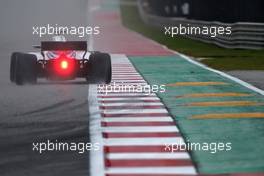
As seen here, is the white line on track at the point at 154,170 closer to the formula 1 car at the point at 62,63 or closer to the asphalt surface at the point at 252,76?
the formula 1 car at the point at 62,63

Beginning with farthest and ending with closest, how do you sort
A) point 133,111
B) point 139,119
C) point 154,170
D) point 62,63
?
point 62,63 < point 133,111 < point 139,119 < point 154,170


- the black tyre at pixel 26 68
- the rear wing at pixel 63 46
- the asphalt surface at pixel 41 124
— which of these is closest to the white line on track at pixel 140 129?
the asphalt surface at pixel 41 124

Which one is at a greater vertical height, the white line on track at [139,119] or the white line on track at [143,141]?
the white line on track at [139,119]

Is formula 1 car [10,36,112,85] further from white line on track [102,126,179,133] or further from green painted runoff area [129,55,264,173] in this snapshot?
white line on track [102,126,179,133]

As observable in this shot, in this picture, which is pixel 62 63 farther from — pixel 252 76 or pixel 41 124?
pixel 252 76

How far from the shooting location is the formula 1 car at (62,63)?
1284 cm

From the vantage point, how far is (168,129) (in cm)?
891

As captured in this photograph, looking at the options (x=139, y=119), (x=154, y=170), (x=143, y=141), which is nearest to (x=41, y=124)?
(x=139, y=119)

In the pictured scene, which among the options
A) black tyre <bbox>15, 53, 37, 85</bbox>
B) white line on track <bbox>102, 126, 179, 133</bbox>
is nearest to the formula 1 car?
black tyre <bbox>15, 53, 37, 85</bbox>

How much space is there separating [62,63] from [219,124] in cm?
452

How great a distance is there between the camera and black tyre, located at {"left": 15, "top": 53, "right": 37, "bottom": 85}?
13047mm

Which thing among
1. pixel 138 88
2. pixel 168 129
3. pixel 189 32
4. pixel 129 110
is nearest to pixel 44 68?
pixel 138 88

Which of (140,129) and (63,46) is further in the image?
(63,46)

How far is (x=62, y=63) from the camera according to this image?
42.3 ft
